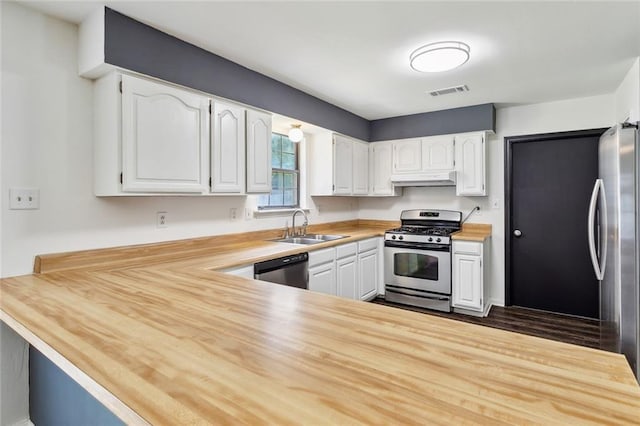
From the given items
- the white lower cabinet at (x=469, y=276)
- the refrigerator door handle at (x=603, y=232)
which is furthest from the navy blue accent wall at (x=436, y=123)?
the refrigerator door handle at (x=603, y=232)

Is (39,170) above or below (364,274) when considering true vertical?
above

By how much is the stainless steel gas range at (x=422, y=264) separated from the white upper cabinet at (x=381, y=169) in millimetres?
634

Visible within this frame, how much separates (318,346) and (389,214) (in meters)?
3.99

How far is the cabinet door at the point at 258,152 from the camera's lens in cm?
273

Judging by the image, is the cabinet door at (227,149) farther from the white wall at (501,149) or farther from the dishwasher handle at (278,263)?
the white wall at (501,149)

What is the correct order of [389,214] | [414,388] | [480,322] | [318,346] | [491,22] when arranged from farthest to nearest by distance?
[389,214]
[480,322]
[491,22]
[318,346]
[414,388]

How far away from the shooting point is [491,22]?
206 cm

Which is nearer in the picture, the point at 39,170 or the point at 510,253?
the point at 39,170

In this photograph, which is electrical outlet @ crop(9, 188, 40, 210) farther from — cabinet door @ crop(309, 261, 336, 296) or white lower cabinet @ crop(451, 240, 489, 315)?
white lower cabinet @ crop(451, 240, 489, 315)

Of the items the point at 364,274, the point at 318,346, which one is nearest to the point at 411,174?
the point at 364,274

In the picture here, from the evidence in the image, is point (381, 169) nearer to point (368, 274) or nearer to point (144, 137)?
point (368, 274)

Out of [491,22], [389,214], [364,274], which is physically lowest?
[364,274]

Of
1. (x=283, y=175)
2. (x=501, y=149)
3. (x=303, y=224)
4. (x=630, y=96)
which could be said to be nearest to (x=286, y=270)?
(x=303, y=224)

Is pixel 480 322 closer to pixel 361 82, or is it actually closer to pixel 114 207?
pixel 361 82
